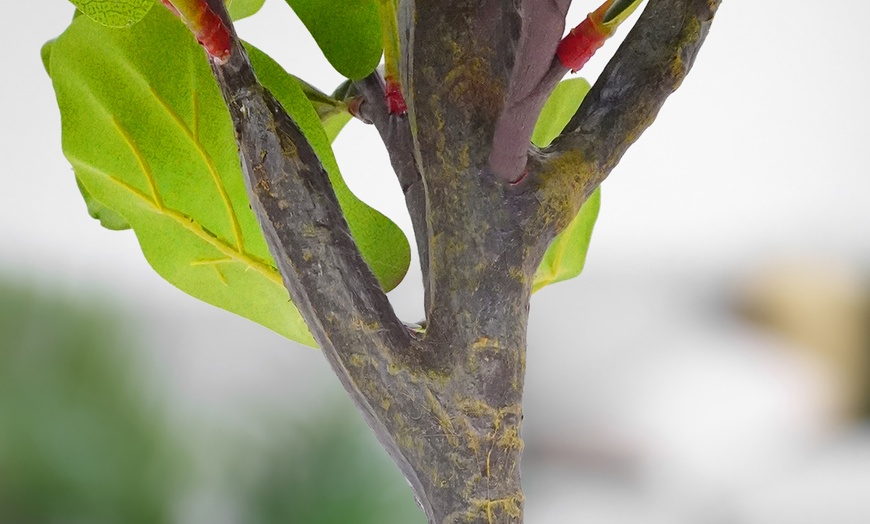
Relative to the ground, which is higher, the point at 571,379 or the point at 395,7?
the point at 571,379

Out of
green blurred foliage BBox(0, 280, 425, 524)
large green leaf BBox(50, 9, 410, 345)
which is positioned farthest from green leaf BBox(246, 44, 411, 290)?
green blurred foliage BBox(0, 280, 425, 524)

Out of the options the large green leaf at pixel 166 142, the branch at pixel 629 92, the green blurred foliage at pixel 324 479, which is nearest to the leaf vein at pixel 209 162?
the large green leaf at pixel 166 142

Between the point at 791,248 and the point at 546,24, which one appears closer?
the point at 546,24

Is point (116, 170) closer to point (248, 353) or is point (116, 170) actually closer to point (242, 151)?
point (242, 151)

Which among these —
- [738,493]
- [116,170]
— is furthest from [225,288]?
[738,493]

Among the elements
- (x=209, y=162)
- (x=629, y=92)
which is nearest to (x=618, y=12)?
(x=629, y=92)

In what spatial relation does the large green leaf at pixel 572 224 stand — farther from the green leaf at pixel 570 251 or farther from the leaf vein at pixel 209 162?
the leaf vein at pixel 209 162

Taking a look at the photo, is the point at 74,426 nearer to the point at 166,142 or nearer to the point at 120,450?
the point at 120,450
